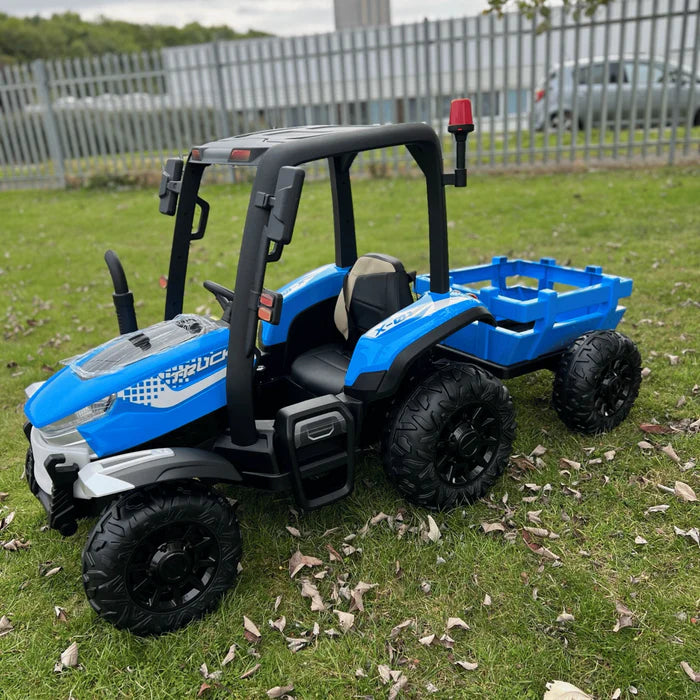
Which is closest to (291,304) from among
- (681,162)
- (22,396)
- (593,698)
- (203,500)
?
(203,500)

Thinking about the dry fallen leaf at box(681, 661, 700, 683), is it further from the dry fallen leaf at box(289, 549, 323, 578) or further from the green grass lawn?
the dry fallen leaf at box(289, 549, 323, 578)

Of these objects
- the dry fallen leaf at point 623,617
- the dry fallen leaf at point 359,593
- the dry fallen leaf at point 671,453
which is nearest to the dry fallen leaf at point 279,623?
the dry fallen leaf at point 359,593

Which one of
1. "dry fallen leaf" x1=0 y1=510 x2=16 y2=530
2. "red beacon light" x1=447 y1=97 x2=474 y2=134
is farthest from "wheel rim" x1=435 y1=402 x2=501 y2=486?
"dry fallen leaf" x1=0 y1=510 x2=16 y2=530

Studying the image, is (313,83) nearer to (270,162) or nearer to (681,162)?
(681,162)

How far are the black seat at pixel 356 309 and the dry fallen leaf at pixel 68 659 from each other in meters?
1.43

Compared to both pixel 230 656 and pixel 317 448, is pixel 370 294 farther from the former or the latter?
pixel 230 656

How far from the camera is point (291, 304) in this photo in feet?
10.9

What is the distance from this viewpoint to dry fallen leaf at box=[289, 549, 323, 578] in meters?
2.74

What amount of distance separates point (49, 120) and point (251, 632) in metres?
12.2

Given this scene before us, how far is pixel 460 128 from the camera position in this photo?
2664 millimetres

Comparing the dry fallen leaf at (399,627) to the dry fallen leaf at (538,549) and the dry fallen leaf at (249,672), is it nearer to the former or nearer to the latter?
the dry fallen leaf at (249,672)

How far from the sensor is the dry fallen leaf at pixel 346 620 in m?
2.48

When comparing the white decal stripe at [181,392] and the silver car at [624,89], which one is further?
the silver car at [624,89]

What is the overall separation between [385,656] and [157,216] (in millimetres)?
8236
